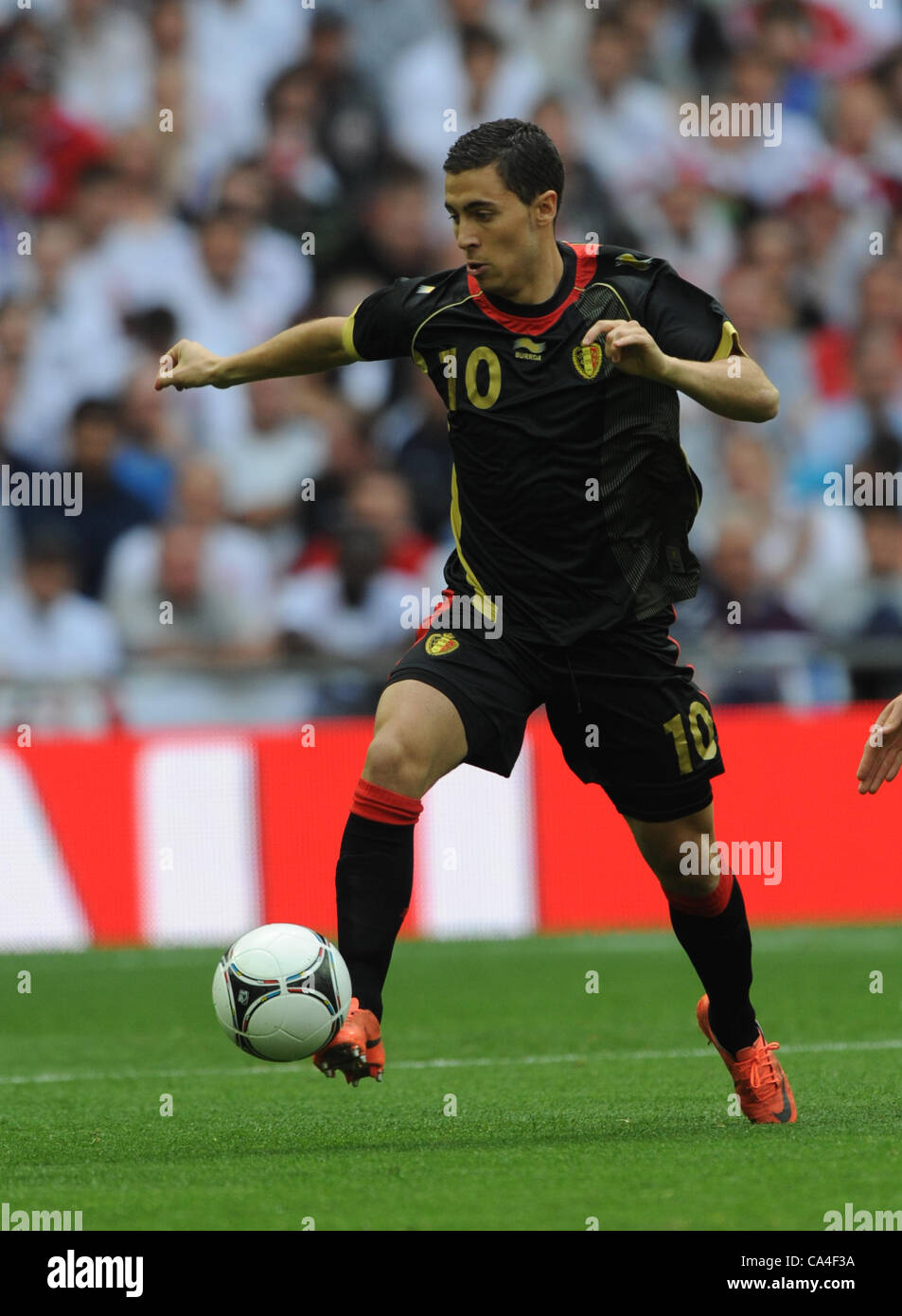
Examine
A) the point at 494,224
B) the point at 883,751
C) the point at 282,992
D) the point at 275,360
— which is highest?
the point at 494,224

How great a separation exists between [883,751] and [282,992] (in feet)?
5.34

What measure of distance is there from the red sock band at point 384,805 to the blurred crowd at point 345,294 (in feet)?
19.9

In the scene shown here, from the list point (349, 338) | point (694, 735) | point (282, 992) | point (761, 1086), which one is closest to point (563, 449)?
point (349, 338)

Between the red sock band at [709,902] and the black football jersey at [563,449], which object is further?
the red sock band at [709,902]

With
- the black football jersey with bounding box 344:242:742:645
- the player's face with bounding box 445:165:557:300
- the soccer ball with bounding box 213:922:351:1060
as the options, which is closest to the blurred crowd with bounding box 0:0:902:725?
the black football jersey with bounding box 344:242:742:645

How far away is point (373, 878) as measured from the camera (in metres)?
5.30

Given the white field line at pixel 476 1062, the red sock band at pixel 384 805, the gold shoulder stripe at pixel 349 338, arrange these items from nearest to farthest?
1. the red sock band at pixel 384 805
2. the gold shoulder stripe at pixel 349 338
3. the white field line at pixel 476 1062

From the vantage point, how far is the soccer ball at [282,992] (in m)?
4.98

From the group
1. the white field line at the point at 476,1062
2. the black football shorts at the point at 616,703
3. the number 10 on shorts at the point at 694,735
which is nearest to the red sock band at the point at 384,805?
the black football shorts at the point at 616,703

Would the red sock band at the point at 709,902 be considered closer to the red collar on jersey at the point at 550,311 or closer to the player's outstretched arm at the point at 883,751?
the player's outstretched arm at the point at 883,751

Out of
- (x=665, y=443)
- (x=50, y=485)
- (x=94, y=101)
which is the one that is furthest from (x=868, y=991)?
(x=94, y=101)

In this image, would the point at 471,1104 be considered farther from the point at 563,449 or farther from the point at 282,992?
the point at 563,449

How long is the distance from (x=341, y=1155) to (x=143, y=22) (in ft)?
35.7

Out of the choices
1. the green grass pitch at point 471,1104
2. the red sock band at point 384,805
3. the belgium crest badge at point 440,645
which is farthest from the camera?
the belgium crest badge at point 440,645
